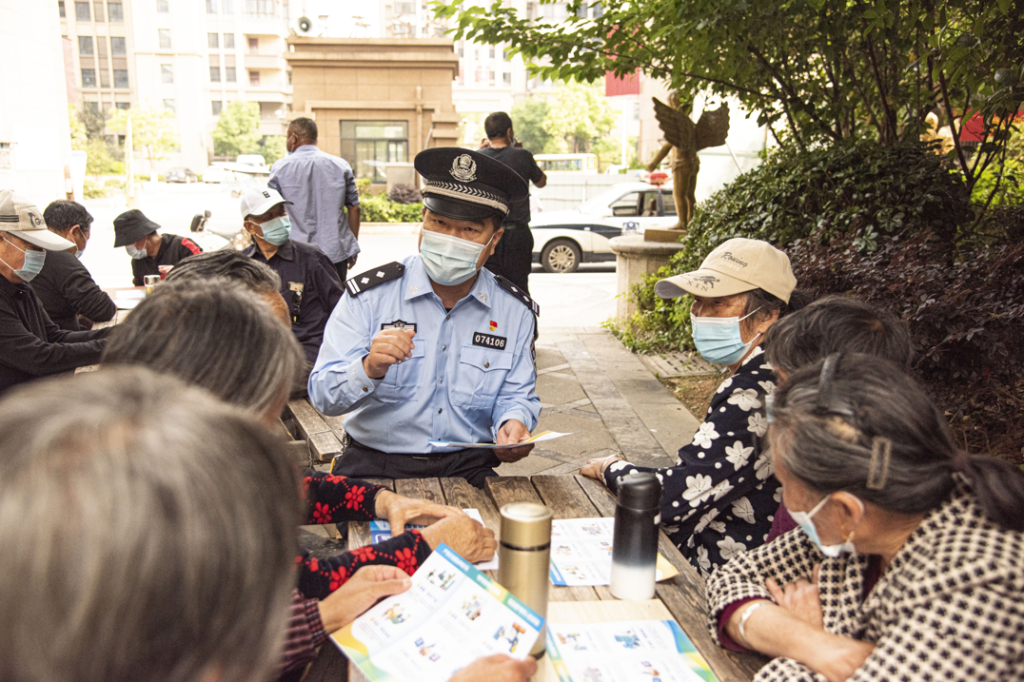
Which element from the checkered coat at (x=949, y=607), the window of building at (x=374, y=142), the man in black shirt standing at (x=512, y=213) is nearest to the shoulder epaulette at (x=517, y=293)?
the checkered coat at (x=949, y=607)

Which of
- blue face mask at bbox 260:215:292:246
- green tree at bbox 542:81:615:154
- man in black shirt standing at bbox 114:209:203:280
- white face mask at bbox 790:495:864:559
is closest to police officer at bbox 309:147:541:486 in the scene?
white face mask at bbox 790:495:864:559

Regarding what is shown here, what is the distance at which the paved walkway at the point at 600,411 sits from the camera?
16.6 ft

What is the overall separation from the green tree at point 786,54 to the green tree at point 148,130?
154 feet

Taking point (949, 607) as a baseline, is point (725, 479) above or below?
below

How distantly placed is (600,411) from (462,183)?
134 inches

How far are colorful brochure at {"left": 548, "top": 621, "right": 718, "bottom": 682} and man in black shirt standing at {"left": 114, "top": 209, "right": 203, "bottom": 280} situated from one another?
5.45m

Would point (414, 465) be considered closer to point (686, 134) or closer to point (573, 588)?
point (573, 588)

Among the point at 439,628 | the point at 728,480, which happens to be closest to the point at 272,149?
the point at 728,480

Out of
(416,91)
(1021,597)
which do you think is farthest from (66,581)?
(416,91)

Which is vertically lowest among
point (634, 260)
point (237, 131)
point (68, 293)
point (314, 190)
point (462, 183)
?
point (634, 260)

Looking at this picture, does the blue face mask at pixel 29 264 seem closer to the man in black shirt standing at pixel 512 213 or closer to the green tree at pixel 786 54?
the green tree at pixel 786 54

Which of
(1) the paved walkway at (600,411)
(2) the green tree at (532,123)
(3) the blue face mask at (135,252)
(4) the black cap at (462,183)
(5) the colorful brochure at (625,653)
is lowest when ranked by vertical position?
(1) the paved walkway at (600,411)

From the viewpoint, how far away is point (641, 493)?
5.43 ft

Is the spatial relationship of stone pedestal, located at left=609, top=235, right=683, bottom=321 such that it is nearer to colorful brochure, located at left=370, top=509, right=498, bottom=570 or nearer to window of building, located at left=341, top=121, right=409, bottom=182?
colorful brochure, located at left=370, top=509, right=498, bottom=570
